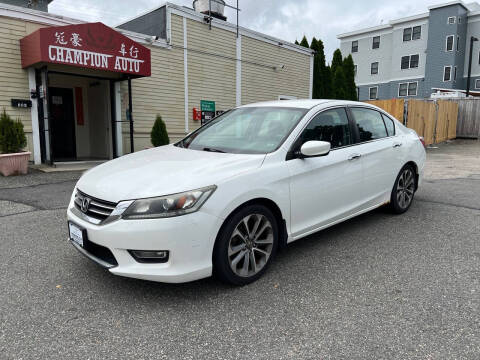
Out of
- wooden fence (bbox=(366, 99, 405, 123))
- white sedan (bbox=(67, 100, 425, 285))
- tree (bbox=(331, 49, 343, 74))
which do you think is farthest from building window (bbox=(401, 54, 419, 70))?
white sedan (bbox=(67, 100, 425, 285))

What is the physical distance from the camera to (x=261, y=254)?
318cm

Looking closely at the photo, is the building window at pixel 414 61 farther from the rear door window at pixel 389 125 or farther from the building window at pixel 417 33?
the rear door window at pixel 389 125

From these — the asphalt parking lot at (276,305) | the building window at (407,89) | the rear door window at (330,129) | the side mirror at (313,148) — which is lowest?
the asphalt parking lot at (276,305)

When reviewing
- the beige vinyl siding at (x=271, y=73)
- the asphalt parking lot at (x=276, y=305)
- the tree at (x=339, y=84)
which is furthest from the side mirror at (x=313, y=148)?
the tree at (x=339, y=84)

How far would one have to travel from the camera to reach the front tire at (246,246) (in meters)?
2.83

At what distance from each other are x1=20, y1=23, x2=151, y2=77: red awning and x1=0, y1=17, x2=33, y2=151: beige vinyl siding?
21 centimetres

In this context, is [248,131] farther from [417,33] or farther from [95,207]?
[417,33]

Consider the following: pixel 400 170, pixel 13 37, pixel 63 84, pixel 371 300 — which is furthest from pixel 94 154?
pixel 371 300

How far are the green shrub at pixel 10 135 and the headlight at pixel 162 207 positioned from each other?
279 inches

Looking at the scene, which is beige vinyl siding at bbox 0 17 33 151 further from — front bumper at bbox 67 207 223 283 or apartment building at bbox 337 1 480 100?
apartment building at bbox 337 1 480 100

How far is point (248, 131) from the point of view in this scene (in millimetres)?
3787

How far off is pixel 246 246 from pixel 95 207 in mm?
1222

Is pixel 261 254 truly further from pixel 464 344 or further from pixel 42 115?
pixel 42 115

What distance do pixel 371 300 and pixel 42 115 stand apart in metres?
9.42
